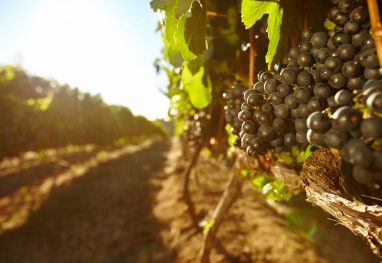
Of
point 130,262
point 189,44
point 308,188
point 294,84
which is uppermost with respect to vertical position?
point 189,44

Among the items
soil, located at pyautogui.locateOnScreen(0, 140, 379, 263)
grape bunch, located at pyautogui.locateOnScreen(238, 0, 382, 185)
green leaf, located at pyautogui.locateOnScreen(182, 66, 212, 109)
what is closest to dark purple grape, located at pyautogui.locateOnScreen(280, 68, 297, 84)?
grape bunch, located at pyautogui.locateOnScreen(238, 0, 382, 185)

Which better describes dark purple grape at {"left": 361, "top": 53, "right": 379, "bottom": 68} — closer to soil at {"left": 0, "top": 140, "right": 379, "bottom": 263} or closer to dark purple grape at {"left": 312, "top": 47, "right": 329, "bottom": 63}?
dark purple grape at {"left": 312, "top": 47, "right": 329, "bottom": 63}

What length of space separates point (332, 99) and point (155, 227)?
7.97m

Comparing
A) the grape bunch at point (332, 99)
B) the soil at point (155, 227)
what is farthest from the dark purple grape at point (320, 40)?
the soil at point (155, 227)

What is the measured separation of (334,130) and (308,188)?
28.0 inches

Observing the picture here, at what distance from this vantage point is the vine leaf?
137 cm

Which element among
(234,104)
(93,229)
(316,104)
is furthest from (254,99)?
(93,229)

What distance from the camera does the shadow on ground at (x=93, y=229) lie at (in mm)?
7656

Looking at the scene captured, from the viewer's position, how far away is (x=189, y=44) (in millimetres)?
1632

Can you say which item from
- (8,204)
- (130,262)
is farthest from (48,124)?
(130,262)

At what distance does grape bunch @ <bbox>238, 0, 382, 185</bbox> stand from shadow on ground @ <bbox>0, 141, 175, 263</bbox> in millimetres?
5321

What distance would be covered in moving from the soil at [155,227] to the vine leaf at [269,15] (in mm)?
4443

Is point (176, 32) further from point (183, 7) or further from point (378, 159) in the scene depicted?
point (378, 159)

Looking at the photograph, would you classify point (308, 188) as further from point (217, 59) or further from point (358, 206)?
point (217, 59)
